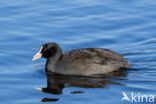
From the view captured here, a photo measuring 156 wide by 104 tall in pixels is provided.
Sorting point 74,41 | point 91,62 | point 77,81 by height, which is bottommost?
point 77,81

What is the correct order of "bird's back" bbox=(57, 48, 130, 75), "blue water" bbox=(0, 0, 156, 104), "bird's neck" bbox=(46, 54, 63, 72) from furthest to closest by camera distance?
"bird's neck" bbox=(46, 54, 63, 72) < "bird's back" bbox=(57, 48, 130, 75) < "blue water" bbox=(0, 0, 156, 104)

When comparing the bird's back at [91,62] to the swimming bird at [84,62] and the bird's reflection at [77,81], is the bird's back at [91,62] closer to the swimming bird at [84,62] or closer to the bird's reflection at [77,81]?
the swimming bird at [84,62]

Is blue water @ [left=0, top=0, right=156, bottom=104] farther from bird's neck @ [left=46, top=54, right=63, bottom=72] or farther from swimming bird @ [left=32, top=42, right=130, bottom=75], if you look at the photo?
swimming bird @ [left=32, top=42, right=130, bottom=75]

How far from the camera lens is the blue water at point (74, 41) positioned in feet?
40.8

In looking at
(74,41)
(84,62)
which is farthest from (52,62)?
(74,41)

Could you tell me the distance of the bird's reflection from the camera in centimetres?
1294

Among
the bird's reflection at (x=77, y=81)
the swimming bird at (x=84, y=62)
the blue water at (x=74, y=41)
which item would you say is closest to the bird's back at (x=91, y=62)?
the swimming bird at (x=84, y=62)

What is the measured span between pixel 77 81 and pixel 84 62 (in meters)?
0.83

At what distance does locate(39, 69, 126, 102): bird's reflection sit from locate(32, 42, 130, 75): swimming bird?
0.20 m

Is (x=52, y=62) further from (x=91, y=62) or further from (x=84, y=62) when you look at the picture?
(x=91, y=62)

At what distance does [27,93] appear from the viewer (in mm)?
12391

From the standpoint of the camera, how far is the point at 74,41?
650 inches

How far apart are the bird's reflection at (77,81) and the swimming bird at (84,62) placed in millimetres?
196

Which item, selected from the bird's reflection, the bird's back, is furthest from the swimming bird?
the bird's reflection
